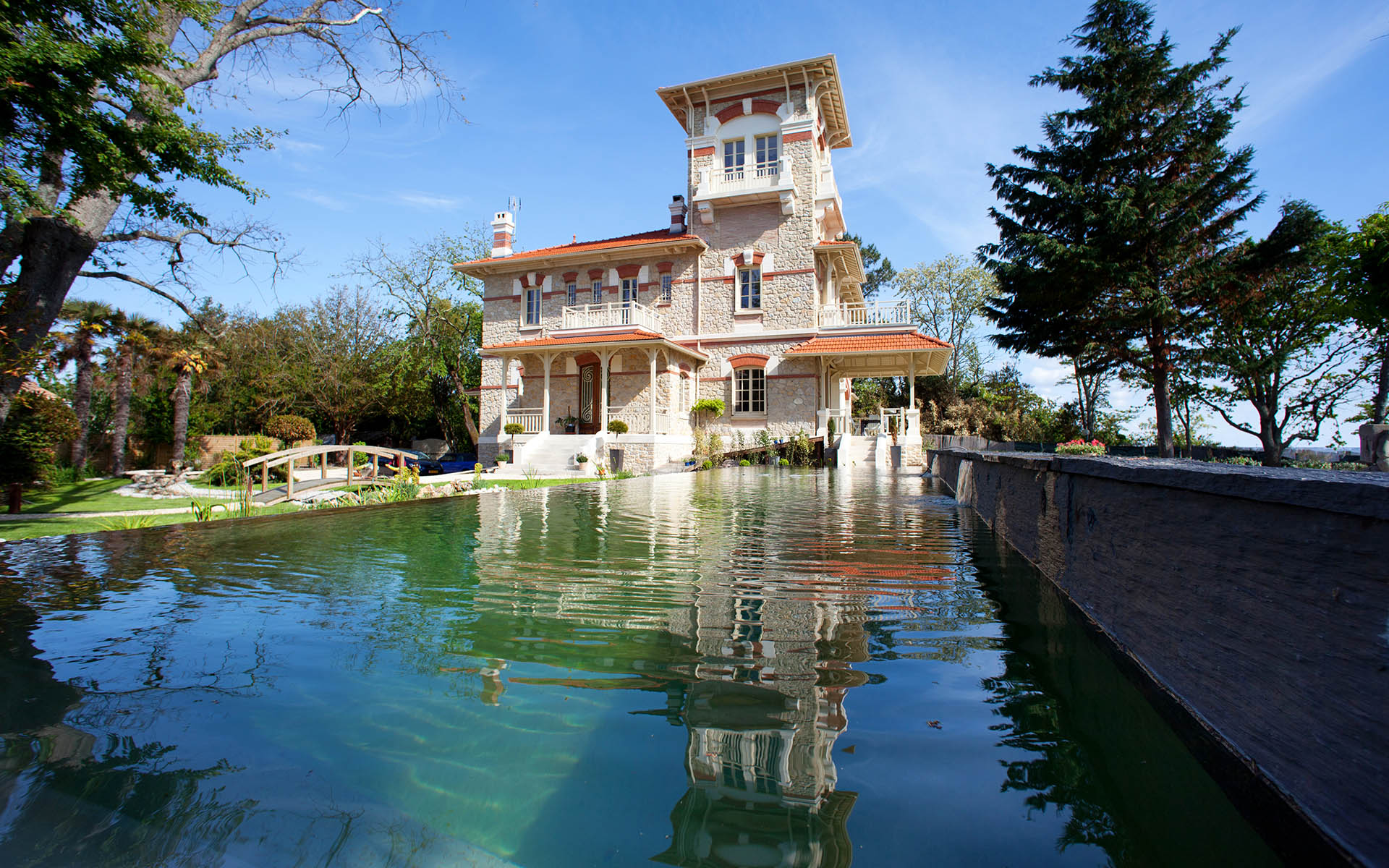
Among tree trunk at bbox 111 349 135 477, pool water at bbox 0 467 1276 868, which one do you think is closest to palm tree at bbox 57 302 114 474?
tree trunk at bbox 111 349 135 477

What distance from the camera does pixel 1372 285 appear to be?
14594 millimetres

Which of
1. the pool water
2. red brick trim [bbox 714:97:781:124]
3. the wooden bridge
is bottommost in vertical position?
the pool water

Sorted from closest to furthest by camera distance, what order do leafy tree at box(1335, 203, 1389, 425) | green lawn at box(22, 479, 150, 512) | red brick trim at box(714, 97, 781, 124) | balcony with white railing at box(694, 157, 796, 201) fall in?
1. green lawn at box(22, 479, 150, 512)
2. leafy tree at box(1335, 203, 1389, 425)
3. balcony with white railing at box(694, 157, 796, 201)
4. red brick trim at box(714, 97, 781, 124)

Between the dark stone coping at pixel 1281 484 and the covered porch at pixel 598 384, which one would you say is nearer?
the dark stone coping at pixel 1281 484

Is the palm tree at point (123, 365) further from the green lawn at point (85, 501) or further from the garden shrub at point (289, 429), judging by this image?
the garden shrub at point (289, 429)

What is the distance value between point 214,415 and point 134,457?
286 centimetres

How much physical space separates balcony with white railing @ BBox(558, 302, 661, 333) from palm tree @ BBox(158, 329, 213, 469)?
10.5 meters

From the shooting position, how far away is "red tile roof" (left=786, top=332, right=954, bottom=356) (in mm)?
20109

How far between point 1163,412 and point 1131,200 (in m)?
6.79

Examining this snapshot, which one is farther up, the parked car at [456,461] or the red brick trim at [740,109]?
the red brick trim at [740,109]

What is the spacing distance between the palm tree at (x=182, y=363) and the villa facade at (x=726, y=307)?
26.4 feet

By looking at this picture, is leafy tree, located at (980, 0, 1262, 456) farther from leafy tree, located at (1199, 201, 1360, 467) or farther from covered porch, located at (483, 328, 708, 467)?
covered porch, located at (483, 328, 708, 467)

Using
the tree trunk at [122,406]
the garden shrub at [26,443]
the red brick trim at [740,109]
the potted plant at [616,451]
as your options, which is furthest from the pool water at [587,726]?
the red brick trim at [740,109]

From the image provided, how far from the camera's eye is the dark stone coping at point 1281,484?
1539mm
